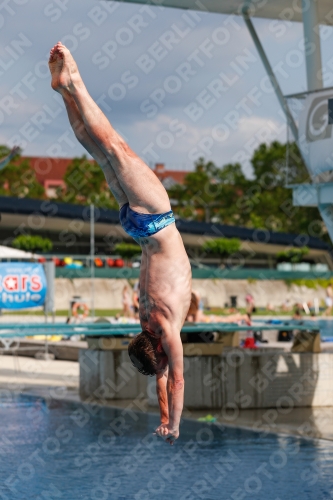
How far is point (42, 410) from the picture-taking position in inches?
711

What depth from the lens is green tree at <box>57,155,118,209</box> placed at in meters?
85.5

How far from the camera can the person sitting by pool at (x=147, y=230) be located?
20.3 ft

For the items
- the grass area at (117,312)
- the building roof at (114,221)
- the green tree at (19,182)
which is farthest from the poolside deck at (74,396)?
the green tree at (19,182)

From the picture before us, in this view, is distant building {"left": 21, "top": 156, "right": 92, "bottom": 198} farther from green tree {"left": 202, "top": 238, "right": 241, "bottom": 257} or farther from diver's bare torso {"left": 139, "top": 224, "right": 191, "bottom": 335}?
diver's bare torso {"left": 139, "top": 224, "right": 191, "bottom": 335}

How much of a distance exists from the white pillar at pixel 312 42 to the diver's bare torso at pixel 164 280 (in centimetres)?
1255

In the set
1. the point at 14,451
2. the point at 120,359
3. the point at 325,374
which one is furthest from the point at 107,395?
the point at 14,451

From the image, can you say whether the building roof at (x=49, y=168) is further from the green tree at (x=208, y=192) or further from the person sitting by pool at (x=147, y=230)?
the person sitting by pool at (x=147, y=230)

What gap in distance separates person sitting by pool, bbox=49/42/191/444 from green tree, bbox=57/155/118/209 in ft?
257

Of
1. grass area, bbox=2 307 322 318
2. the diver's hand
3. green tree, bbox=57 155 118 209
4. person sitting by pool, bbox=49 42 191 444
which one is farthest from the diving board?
green tree, bbox=57 155 118 209


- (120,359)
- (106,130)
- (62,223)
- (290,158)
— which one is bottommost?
(120,359)

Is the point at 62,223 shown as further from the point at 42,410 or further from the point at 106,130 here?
the point at 106,130

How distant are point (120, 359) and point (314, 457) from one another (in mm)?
6648

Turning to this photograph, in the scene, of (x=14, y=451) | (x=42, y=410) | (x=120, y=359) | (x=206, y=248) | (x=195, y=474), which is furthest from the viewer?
(x=206, y=248)

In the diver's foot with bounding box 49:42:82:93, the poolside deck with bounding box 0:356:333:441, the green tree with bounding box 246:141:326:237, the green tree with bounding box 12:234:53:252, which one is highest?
the green tree with bounding box 246:141:326:237
